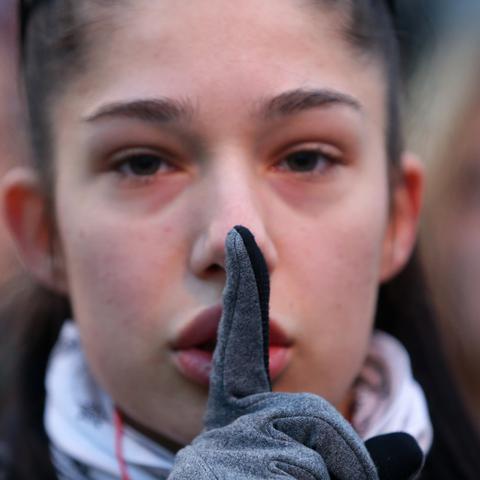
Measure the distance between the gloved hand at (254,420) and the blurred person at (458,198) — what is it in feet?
4.61

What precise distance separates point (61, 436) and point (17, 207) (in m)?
0.33

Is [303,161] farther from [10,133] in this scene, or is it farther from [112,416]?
[10,133]

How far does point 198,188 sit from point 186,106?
10cm

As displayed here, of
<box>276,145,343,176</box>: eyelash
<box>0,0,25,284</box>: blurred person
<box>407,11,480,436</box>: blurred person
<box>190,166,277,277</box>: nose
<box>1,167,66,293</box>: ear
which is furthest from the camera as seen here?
<box>407,11,480,436</box>: blurred person

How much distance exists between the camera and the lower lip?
1.08 meters

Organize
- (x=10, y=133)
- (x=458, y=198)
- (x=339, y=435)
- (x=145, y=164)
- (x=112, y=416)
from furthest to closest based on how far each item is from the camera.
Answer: (x=458, y=198)
(x=10, y=133)
(x=112, y=416)
(x=145, y=164)
(x=339, y=435)

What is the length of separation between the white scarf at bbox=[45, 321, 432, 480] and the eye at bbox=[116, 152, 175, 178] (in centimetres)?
35

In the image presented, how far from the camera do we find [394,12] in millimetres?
1346

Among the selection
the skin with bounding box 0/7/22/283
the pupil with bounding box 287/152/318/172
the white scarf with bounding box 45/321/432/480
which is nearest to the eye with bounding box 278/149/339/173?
the pupil with bounding box 287/152/318/172

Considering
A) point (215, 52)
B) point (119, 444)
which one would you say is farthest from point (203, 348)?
point (215, 52)

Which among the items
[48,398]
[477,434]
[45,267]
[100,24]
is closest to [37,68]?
[100,24]

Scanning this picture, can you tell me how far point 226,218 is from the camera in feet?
3.40

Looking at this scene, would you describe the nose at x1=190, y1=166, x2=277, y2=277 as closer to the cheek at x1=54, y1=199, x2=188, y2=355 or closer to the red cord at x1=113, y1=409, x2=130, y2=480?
the cheek at x1=54, y1=199, x2=188, y2=355

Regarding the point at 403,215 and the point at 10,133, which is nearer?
the point at 403,215
